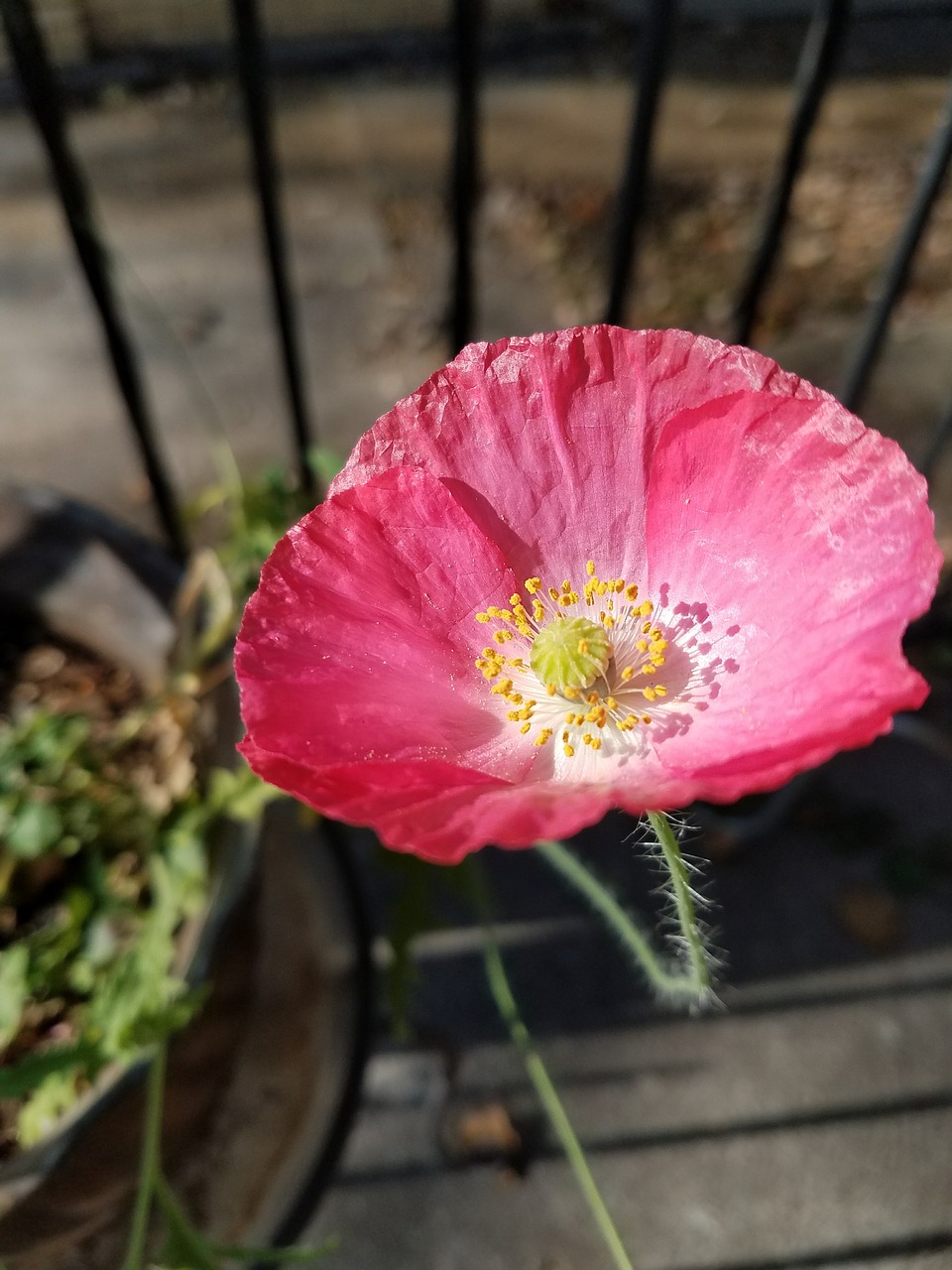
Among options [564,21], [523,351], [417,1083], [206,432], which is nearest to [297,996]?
[417,1083]

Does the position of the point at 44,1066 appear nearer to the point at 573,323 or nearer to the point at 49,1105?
A: the point at 49,1105

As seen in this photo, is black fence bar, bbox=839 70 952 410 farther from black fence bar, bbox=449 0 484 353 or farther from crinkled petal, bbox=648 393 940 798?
crinkled petal, bbox=648 393 940 798

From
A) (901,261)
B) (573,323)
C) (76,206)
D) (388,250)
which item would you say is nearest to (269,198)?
(76,206)

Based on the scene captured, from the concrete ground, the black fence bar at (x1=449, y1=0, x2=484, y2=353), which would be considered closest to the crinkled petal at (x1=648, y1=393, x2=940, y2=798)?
the black fence bar at (x1=449, y1=0, x2=484, y2=353)

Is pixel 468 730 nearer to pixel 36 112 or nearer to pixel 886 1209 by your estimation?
pixel 36 112

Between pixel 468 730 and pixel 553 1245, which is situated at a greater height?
pixel 468 730

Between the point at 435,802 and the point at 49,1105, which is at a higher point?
the point at 435,802

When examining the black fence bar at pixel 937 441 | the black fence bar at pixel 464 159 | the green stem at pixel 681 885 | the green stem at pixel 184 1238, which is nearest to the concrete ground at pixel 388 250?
the black fence bar at pixel 937 441
